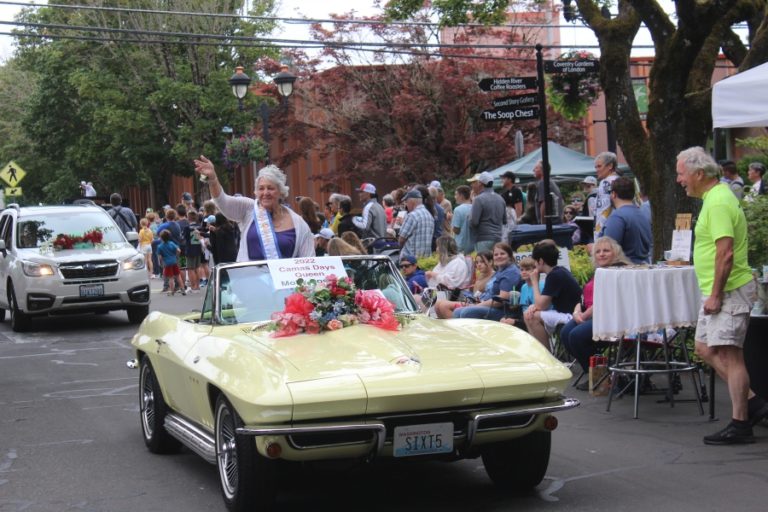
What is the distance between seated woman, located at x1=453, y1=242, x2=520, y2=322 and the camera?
37.8 ft

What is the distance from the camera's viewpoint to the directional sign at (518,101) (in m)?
14.0

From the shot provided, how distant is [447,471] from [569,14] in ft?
50.5

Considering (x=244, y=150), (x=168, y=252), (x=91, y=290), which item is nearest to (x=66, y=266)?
(x=91, y=290)

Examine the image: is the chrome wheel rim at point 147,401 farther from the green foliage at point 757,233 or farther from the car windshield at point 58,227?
the car windshield at point 58,227

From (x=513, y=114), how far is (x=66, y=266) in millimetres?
7059

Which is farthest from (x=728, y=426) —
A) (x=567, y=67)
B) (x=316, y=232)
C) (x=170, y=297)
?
(x=170, y=297)

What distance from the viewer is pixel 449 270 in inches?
536

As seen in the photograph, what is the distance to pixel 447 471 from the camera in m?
7.25

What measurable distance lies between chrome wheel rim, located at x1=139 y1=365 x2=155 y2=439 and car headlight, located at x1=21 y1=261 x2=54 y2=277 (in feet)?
28.9

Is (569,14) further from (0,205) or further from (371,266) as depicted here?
(0,205)

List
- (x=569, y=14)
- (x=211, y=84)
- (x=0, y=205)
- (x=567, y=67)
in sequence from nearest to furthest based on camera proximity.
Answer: (x=567, y=67), (x=569, y=14), (x=211, y=84), (x=0, y=205)

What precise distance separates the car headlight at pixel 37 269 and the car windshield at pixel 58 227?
22.7 inches

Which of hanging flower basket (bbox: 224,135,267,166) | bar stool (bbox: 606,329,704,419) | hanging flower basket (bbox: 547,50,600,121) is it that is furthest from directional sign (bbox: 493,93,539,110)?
hanging flower basket (bbox: 224,135,267,166)

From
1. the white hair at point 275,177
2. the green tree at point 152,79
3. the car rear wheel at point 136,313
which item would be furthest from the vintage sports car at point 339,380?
the green tree at point 152,79
